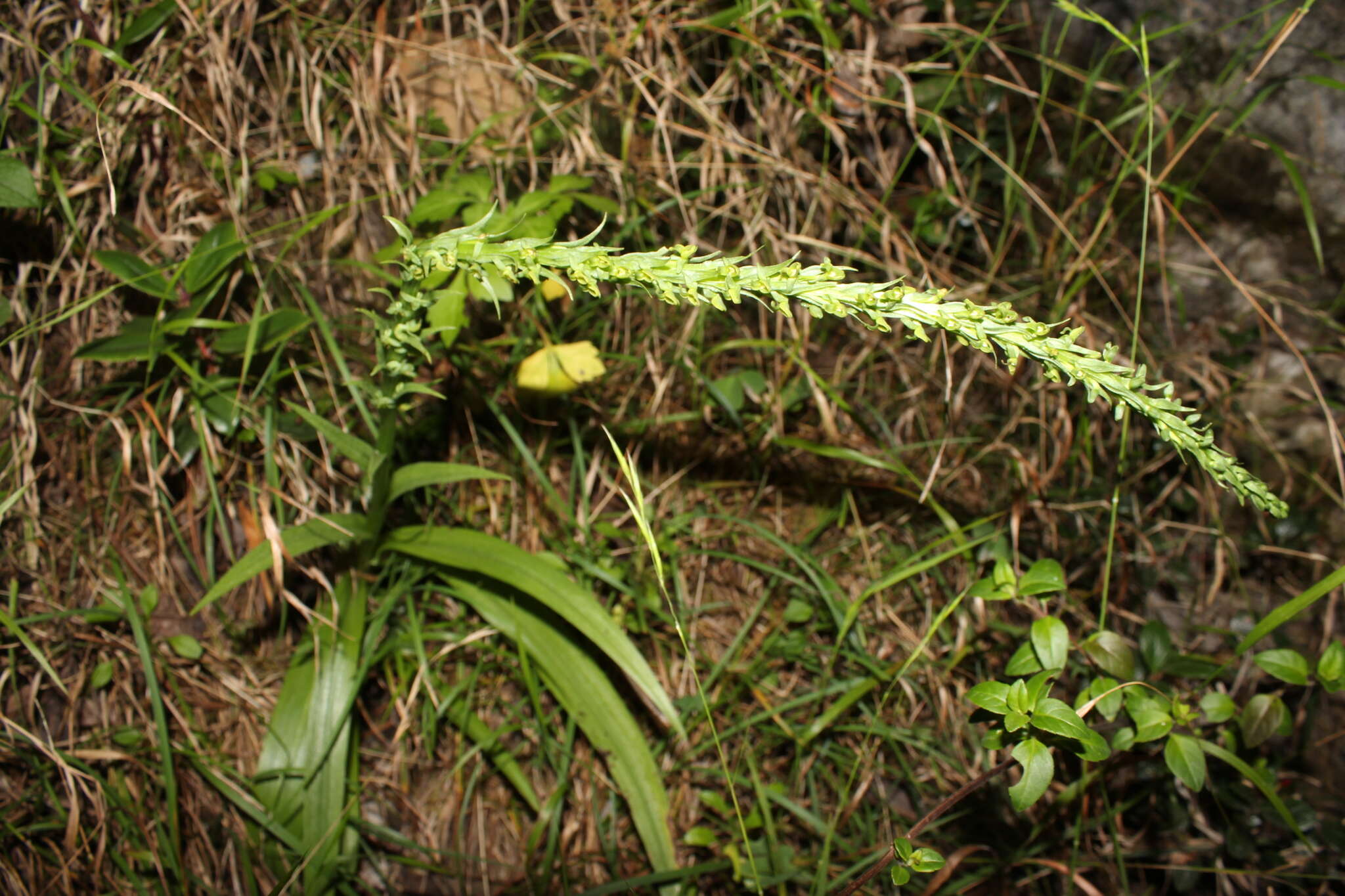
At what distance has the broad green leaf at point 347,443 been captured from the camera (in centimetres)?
136

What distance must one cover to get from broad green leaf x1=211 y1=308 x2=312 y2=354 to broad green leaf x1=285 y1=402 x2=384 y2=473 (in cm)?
25

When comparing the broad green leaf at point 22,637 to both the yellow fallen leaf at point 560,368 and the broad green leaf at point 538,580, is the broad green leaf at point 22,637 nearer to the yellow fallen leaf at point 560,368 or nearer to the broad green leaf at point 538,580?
the broad green leaf at point 538,580

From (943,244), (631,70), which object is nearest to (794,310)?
(943,244)

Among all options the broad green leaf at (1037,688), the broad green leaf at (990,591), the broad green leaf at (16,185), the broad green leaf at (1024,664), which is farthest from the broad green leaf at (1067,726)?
the broad green leaf at (16,185)

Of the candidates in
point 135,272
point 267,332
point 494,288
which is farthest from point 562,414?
point 135,272

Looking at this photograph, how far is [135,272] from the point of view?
157 cm

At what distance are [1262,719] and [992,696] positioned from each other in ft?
2.10

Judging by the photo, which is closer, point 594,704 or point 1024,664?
point 1024,664

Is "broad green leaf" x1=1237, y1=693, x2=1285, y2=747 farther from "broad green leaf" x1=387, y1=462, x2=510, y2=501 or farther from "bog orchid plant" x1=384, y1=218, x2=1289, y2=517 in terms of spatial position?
"broad green leaf" x1=387, y1=462, x2=510, y2=501

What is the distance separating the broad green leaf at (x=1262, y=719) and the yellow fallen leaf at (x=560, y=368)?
1.41 metres

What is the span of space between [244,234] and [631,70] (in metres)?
0.94

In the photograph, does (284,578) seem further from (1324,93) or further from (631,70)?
(1324,93)

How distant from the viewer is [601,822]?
1.68m

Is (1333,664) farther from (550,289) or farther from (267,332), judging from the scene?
(267,332)
